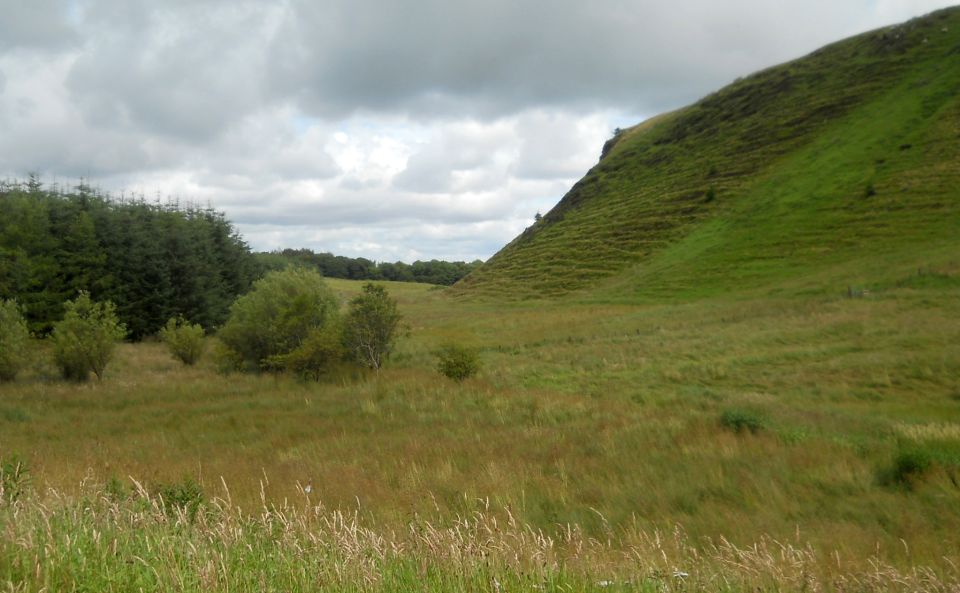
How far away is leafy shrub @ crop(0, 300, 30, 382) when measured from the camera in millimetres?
21828

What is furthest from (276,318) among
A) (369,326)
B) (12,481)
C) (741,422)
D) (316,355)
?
(12,481)

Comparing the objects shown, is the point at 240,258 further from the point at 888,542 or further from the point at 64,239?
the point at 888,542

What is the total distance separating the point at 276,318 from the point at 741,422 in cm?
1844

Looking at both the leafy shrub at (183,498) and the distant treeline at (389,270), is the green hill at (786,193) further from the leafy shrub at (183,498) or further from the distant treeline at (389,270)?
the distant treeline at (389,270)

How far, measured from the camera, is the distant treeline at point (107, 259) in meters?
34.5

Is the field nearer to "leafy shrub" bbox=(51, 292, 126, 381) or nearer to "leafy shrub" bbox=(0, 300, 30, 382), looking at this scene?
"leafy shrub" bbox=(0, 300, 30, 382)

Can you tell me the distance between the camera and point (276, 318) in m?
Result: 25.0

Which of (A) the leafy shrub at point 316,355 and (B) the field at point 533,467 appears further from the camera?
(A) the leafy shrub at point 316,355

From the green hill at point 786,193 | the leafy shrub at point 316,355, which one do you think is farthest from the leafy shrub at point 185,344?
the green hill at point 786,193

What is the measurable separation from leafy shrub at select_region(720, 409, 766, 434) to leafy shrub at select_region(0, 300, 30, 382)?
22.6m

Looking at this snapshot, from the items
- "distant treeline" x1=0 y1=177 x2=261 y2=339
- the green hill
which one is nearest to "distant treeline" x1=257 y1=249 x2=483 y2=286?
the green hill

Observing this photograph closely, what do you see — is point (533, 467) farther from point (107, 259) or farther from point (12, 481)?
point (107, 259)

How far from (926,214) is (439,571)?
4882 centimetres

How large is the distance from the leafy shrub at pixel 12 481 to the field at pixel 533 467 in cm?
24
